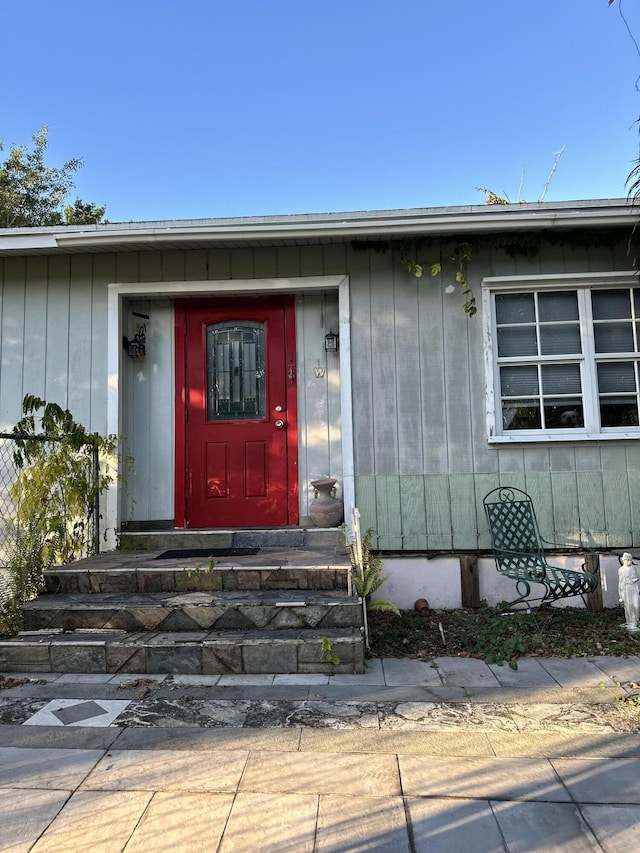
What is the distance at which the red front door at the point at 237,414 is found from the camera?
5.06 m

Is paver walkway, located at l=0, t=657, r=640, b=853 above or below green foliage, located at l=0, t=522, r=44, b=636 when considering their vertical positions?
below

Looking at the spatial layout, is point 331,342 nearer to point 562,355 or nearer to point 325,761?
point 562,355

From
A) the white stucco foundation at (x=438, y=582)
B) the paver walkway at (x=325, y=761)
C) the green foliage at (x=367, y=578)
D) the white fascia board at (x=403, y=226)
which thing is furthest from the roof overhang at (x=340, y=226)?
the paver walkway at (x=325, y=761)

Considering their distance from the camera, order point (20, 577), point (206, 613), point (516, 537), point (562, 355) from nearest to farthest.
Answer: point (206, 613)
point (20, 577)
point (516, 537)
point (562, 355)

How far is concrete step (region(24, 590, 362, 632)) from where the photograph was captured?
3.51 m

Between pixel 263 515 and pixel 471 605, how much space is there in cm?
197

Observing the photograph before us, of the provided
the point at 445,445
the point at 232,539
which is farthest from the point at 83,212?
the point at 445,445

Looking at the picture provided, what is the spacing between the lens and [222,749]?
238 cm

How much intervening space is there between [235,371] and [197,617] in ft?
7.90

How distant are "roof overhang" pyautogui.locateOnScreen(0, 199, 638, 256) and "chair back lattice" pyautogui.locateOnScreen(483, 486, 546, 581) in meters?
2.21

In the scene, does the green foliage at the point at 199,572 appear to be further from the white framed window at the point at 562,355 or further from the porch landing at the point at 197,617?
the white framed window at the point at 562,355

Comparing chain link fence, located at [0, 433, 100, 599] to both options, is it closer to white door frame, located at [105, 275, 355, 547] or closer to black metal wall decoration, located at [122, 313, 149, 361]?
white door frame, located at [105, 275, 355, 547]

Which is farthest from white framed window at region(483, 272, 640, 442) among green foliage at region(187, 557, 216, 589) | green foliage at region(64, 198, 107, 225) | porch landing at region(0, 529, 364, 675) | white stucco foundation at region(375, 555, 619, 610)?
green foliage at region(64, 198, 107, 225)

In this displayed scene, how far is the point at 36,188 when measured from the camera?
624 inches
